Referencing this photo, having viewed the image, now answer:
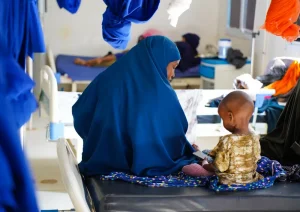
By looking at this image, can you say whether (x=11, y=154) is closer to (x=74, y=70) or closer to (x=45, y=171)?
(x=45, y=171)

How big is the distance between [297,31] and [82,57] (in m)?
4.77

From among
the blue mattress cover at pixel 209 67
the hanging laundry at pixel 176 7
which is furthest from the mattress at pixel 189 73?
the hanging laundry at pixel 176 7

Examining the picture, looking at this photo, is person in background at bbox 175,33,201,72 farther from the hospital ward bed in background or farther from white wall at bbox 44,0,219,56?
white wall at bbox 44,0,219,56

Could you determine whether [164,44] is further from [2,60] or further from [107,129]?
[2,60]

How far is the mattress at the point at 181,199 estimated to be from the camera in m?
2.25

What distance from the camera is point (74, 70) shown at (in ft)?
22.2

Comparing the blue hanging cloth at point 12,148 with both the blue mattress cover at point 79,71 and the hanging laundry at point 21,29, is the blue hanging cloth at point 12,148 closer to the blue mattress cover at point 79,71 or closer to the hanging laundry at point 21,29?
the hanging laundry at point 21,29

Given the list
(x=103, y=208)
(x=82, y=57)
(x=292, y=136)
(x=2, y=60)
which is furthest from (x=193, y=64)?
(x=2, y=60)

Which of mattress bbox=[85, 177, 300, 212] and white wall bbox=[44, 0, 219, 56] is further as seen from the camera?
white wall bbox=[44, 0, 219, 56]

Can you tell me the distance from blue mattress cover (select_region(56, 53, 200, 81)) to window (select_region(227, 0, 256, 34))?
32.3 inches

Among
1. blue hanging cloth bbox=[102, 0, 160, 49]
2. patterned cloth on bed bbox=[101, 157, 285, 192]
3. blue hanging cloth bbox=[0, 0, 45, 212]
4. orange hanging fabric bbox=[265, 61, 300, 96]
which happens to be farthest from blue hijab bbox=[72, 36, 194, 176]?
orange hanging fabric bbox=[265, 61, 300, 96]

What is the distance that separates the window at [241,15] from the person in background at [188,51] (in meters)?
0.55

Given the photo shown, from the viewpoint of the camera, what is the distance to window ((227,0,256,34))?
6762 millimetres

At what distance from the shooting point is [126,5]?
3.04 metres
